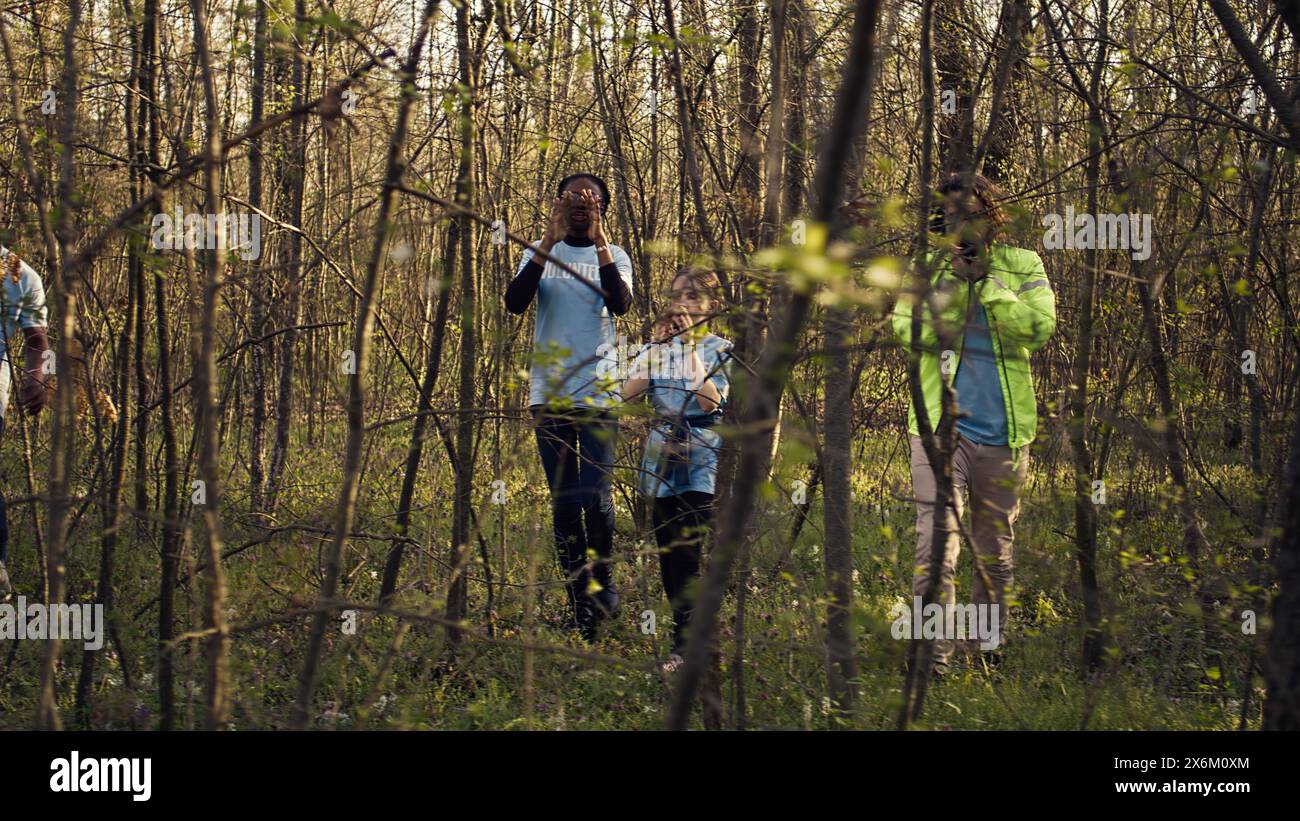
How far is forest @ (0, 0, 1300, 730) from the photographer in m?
2.53

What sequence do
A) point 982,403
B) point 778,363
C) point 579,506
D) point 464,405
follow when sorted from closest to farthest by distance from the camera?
point 778,363 < point 464,405 < point 982,403 < point 579,506

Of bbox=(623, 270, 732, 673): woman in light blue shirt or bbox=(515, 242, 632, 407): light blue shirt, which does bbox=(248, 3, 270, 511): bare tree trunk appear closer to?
bbox=(515, 242, 632, 407): light blue shirt

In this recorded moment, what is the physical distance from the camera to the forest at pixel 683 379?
253 centimetres

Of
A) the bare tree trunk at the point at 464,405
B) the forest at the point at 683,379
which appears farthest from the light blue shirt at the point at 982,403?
the bare tree trunk at the point at 464,405

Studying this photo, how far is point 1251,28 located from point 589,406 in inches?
178

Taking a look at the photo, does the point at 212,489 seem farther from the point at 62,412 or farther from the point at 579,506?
the point at 579,506

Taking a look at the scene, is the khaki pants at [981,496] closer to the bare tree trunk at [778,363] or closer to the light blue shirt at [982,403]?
the light blue shirt at [982,403]

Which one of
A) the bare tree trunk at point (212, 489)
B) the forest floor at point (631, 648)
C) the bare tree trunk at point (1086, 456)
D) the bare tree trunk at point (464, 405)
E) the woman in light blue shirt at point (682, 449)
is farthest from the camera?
the woman in light blue shirt at point (682, 449)

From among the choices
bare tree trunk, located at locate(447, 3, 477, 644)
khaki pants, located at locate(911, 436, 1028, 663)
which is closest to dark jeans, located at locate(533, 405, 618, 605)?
bare tree trunk, located at locate(447, 3, 477, 644)

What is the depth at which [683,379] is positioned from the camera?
4246mm

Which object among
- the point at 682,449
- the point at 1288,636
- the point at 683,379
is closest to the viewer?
the point at 1288,636

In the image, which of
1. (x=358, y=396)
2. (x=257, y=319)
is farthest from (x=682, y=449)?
(x=257, y=319)
